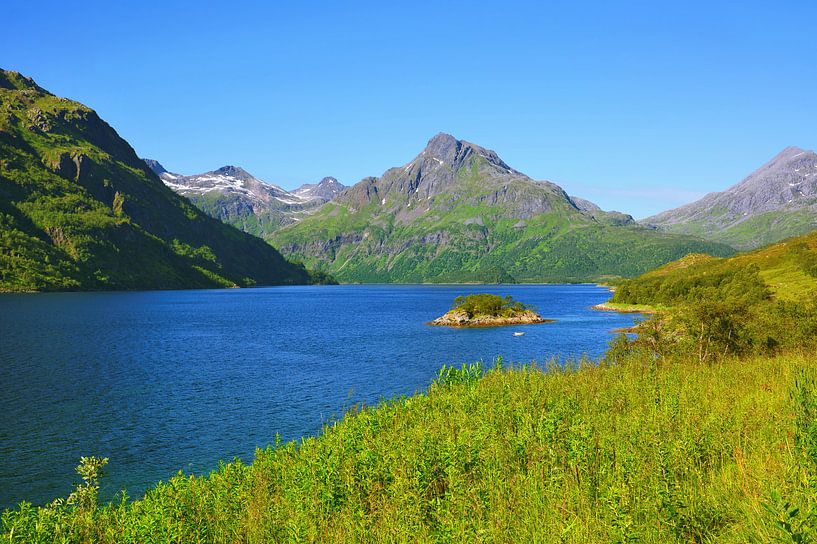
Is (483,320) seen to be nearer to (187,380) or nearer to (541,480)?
(187,380)

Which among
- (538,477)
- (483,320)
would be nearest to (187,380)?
(538,477)

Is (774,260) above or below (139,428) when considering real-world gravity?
above

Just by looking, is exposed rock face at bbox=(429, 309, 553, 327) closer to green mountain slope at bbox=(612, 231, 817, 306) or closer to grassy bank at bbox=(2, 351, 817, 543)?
green mountain slope at bbox=(612, 231, 817, 306)

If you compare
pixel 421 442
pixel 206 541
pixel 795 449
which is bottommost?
pixel 206 541

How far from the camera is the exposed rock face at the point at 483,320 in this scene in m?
135

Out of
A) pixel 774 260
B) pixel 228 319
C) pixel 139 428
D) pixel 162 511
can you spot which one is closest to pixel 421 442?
pixel 162 511

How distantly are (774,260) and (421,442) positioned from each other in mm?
160577

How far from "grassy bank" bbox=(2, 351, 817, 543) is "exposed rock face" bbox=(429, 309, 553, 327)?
114 metres

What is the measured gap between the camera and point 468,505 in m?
A: 11.2

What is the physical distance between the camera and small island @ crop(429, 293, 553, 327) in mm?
136250

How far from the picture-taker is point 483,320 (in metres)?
138

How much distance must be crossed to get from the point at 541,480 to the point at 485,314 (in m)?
129

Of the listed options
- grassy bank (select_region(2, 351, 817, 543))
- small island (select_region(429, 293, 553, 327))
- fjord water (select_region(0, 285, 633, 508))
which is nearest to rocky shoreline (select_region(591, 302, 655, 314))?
fjord water (select_region(0, 285, 633, 508))

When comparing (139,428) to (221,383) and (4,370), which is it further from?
(4,370)
